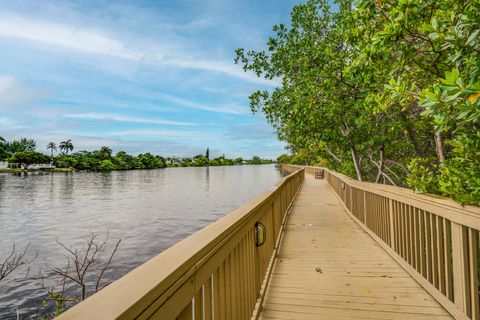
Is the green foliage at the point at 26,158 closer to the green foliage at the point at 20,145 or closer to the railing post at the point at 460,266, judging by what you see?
the green foliage at the point at 20,145

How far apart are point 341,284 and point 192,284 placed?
10.7ft

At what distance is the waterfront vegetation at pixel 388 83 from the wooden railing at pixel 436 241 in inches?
27.9

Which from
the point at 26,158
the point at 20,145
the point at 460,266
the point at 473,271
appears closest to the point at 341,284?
the point at 460,266

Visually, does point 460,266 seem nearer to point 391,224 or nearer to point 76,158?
point 391,224

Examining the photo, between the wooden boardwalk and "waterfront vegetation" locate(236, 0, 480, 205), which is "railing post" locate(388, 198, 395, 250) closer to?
the wooden boardwalk

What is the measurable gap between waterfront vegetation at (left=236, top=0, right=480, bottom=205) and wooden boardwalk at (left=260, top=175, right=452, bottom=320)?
4.87 feet

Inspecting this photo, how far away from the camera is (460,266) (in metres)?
2.71

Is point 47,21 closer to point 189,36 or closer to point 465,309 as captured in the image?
point 189,36

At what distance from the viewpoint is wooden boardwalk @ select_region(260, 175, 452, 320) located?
312cm

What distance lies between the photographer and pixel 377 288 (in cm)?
371

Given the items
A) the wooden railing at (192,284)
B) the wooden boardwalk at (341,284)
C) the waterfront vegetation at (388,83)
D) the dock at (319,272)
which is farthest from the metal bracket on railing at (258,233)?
the waterfront vegetation at (388,83)

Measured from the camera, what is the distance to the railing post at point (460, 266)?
263cm

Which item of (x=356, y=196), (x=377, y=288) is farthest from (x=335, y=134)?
(x=377, y=288)

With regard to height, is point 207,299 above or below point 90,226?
above
